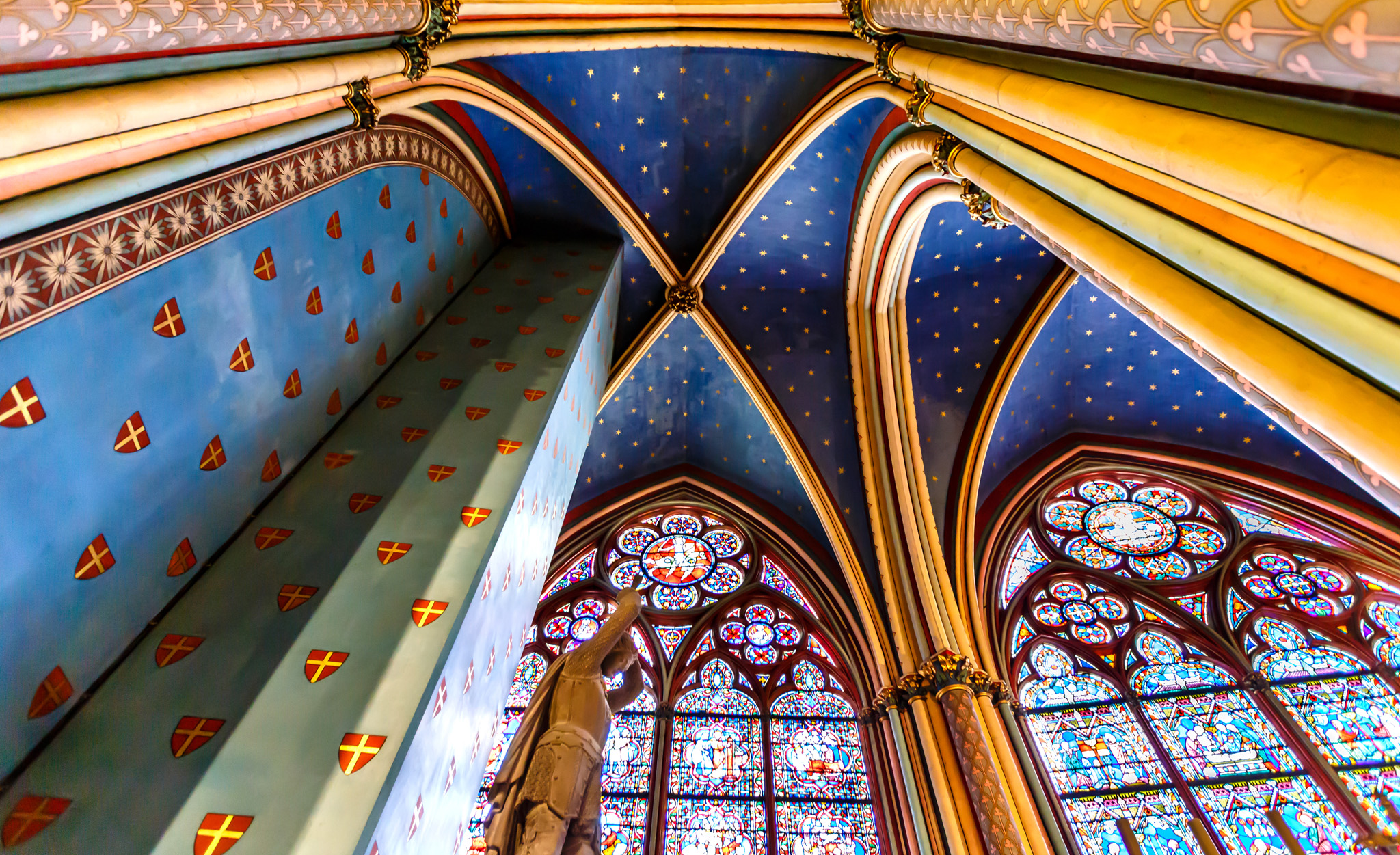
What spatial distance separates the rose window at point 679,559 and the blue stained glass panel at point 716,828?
2.59 metres

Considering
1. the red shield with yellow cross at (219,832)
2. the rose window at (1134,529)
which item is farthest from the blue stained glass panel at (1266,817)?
the red shield with yellow cross at (219,832)

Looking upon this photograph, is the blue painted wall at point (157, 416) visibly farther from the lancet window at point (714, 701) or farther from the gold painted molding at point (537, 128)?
the lancet window at point (714, 701)

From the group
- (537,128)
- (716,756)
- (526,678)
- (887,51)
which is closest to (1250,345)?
(887,51)

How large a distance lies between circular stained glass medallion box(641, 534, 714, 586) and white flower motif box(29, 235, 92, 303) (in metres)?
7.28

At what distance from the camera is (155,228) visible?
347cm

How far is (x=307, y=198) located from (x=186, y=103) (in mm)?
1872

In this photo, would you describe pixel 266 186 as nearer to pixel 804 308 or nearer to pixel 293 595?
pixel 293 595


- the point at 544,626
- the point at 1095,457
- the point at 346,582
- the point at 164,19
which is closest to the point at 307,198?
the point at 164,19

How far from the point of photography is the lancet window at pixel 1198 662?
256 inches

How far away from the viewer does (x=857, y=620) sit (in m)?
8.62

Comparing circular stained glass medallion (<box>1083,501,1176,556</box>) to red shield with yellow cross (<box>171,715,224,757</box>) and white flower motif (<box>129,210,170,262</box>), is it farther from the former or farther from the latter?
white flower motif (<box>129,210,170,262</box>)

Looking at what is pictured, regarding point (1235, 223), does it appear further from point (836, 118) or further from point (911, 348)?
point (911, 348)

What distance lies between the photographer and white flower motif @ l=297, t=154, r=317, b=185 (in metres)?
4.50

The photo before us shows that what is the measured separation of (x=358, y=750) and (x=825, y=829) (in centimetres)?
511
